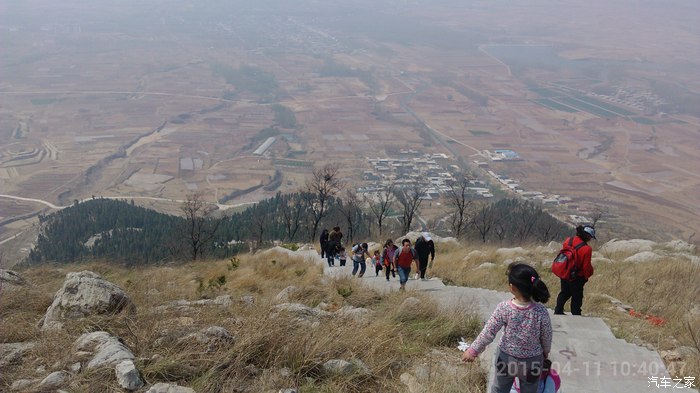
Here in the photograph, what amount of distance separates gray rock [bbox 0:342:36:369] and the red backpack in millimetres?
6447

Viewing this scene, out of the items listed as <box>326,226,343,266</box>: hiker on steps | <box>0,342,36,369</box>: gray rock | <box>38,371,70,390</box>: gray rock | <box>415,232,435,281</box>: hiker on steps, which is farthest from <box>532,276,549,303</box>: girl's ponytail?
<box>326,226,343,266</box>: hiker on steps

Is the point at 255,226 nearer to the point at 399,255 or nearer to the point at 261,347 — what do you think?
the point at 399,255

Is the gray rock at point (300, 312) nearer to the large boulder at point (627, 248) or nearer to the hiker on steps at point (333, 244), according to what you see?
the hiker on steps at point (333, 244)

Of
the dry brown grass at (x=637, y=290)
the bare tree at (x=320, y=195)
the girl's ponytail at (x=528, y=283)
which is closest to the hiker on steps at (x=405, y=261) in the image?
the dry brown grass at (x=637, y=290)

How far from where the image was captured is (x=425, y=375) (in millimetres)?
4727

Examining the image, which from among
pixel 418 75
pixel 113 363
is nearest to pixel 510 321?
pixel 113 363

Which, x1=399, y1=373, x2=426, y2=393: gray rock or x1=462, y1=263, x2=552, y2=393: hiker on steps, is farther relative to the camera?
x1=399, y1=373, x2=426, y2=393: gray rock

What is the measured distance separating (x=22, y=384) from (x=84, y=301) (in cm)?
206

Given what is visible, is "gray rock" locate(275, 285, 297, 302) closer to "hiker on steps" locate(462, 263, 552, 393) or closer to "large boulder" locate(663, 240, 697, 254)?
"hiker on steps" locate(462, 263, 552, 393)

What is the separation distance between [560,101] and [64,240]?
87.0 meters

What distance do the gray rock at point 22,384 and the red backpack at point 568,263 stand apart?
6196 millimetres

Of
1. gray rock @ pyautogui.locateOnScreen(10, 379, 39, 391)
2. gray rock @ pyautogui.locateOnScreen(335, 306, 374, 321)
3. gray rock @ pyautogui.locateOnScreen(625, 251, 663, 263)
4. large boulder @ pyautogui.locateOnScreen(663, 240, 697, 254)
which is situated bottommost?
large boulder @ pyautogui.locateOnScreen(663, 240, 697, 254)

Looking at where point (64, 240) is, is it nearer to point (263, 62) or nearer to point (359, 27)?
point (263, 62)

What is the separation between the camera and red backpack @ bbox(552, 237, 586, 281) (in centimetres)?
668
